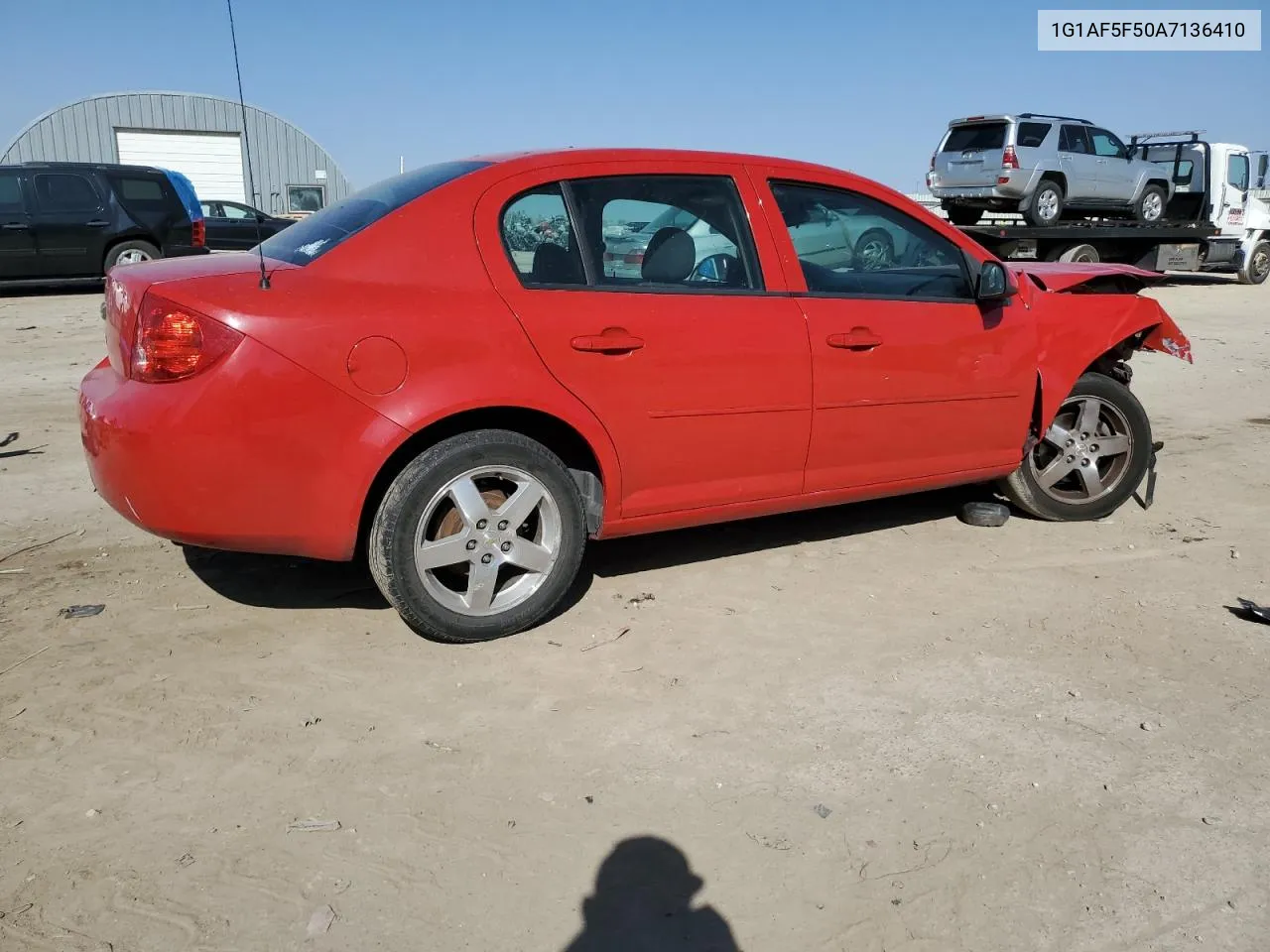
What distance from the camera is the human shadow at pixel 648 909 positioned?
2.29 metres

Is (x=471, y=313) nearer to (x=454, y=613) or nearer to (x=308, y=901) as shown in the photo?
(x=454, y=613)

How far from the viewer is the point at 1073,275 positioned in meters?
4.94

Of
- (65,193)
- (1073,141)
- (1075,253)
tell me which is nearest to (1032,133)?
(1073,141)

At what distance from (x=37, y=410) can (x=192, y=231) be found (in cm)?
912

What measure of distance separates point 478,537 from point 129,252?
1344cm

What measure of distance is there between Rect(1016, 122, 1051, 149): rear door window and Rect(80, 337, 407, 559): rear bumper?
1705cm

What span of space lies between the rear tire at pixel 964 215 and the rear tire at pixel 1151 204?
3.28m

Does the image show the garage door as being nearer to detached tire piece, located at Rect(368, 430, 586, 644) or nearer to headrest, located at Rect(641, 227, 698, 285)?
headrest, located at Rect(641, 227, 698, 285)

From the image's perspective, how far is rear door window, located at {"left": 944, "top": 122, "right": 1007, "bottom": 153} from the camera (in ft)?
58.6

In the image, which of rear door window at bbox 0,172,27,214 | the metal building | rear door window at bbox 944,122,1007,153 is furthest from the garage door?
rear door window at bbox 944,122,1007,153

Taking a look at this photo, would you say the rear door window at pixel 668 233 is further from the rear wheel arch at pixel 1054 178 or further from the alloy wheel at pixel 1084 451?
the rear wheel arch at pixel 1054 178

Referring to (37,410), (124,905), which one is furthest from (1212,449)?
(37,410)

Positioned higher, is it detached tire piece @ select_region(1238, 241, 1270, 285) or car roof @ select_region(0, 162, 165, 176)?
car roof @ select_region(0, 162, 165, 176)

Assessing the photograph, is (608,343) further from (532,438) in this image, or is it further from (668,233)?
(668,233)
